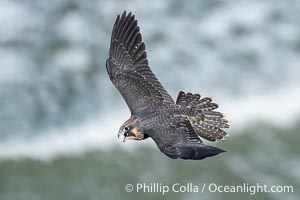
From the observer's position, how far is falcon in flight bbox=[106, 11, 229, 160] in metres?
9.72

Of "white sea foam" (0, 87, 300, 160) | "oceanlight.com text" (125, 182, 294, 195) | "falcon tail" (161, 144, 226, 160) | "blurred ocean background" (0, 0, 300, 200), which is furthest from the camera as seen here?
"white sea foam" (0, 87, 300, 160)

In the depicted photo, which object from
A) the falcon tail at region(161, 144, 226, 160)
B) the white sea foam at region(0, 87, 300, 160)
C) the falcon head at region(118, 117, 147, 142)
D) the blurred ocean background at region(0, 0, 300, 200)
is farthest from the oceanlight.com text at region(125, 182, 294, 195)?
the falcon tail at region(161, 144, 226, 160)

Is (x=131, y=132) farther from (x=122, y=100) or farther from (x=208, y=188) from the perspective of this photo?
(x=122, y=100)

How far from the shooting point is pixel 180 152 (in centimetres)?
927

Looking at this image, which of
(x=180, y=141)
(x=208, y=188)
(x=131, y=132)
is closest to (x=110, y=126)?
(x=208, y=188)

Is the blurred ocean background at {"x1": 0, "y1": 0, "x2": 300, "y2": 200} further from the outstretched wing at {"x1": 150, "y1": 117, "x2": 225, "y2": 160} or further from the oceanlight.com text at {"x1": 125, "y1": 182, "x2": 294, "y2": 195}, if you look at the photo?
the outstretched wing at {"x1": 150, "y1": 117, "x2": 225, "y2": 160}

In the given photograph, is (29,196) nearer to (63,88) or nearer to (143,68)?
(63,88)

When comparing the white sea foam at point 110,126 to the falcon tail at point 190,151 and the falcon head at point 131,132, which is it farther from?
the falcon tail at point 190,151

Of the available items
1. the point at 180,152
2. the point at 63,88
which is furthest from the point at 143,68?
the point at 63,88

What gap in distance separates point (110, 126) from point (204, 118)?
9.06m

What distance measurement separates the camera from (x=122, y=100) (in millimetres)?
19688

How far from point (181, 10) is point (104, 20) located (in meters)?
1.93

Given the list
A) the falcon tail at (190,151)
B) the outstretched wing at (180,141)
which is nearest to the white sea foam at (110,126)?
the outstretched wing at (180,141)

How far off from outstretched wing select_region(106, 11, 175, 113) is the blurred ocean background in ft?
19.2
